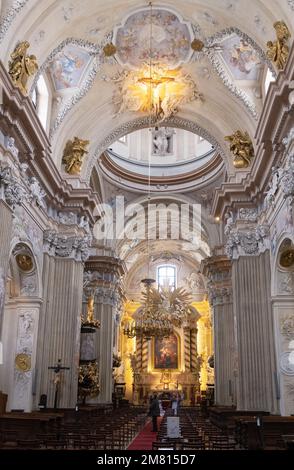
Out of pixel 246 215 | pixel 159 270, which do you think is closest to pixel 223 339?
pixel 246 215

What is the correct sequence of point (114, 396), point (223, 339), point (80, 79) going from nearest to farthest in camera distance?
point (80, 79)
point (223, 339)
point (114, 396)

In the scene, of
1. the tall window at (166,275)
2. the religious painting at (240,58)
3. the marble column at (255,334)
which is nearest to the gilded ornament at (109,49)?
the religious painting at (240,58)

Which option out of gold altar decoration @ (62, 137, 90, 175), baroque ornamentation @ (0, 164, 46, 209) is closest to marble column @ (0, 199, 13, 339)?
baroque ornamentation @ (0, 164, 46, 209)

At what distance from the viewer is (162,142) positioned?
1078 inches

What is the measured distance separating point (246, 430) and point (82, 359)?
10.3 metres

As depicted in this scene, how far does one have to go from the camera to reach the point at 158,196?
26156 millimetres

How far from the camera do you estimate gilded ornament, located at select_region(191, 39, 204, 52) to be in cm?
1399

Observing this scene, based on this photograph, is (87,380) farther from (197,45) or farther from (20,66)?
(197,45)

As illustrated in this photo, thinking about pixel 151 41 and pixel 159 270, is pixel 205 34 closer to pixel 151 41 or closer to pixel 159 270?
pixel 151 41

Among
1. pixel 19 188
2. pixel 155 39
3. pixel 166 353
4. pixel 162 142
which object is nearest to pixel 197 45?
pixel 155 39

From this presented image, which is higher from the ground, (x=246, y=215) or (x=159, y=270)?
(x=159, y=270)

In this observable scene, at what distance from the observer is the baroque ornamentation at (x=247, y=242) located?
14798 mm

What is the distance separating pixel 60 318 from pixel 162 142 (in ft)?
49.6

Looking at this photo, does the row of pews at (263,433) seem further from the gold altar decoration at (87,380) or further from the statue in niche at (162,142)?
the statue in niche at (162,142)
